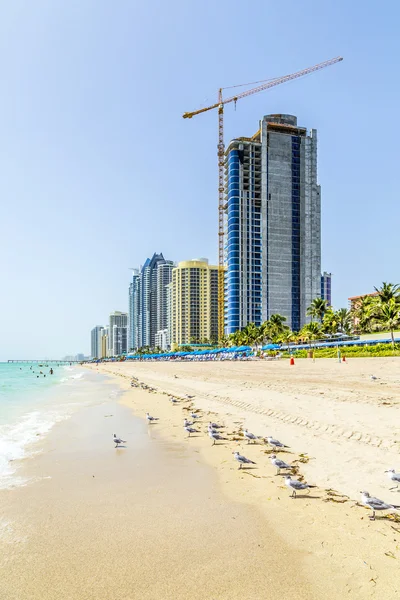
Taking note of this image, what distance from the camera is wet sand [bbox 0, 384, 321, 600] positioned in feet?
17.1

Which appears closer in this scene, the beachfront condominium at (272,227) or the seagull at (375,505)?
the seagull at (375,505)

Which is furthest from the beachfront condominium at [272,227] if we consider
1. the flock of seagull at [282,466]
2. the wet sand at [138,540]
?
the wet sand at [138,540]

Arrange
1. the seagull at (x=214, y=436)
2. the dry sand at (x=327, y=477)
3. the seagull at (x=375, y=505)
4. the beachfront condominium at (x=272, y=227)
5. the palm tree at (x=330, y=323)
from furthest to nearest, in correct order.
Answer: the beachfront condominium at (x=272, y=227) < the palm tree at (x=330, y=323) < the seagull at (x=214, y=436) < the seagull at (x=375, y=505) < the dry sand at (x=327, y=477)

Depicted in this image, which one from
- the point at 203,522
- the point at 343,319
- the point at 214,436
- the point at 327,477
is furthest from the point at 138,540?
the point at 343,319

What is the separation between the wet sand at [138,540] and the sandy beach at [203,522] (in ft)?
0.07

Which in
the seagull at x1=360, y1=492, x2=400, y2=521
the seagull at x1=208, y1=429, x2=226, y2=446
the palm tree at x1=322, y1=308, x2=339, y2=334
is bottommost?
the seagull at x1=208, y1=429, x2=226, y2=446

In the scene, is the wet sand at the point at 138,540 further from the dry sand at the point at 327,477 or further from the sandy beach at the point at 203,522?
the dry sand at the point at 327,477

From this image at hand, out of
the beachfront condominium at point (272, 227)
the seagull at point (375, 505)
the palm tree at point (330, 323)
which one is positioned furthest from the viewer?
the beachfront condominium at point (272, 227)

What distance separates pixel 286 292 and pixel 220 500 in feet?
490

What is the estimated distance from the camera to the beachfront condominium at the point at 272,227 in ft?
499

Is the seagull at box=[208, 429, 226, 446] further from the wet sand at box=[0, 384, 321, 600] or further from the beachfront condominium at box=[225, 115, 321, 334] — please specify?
the beachfront condominium at box=[225, 115, 321, 334]

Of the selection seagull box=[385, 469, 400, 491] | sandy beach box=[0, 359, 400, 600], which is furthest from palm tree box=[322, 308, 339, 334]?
seagull box=[385, 469, 400, 491]

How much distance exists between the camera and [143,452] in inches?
494

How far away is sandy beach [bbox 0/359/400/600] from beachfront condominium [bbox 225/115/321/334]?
138547 mm
